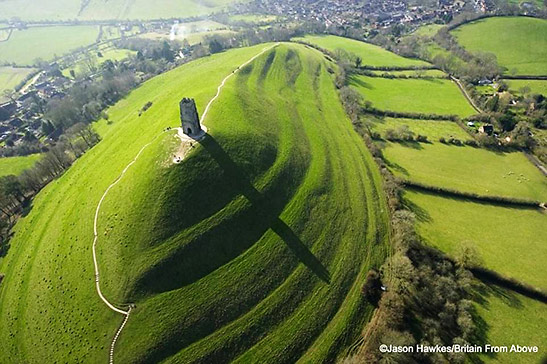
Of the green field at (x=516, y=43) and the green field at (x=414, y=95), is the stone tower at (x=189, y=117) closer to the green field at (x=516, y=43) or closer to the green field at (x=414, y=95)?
the green field at (x=414, y=95)

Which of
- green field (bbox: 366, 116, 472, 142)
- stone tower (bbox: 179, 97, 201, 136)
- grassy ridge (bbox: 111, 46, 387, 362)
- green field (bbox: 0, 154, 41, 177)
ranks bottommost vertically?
green field (bbox: 366, 116, 472, 142)

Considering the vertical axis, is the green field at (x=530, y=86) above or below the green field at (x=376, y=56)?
below

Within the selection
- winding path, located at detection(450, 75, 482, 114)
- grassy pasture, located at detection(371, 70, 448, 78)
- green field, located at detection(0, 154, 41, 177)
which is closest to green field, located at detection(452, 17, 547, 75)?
winding path, located at detection(450, 75, 482, 114)

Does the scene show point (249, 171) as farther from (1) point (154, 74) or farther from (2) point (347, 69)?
(1) point (154, 74)

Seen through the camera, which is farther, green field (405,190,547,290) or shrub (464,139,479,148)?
shrub (464,139,479,148)

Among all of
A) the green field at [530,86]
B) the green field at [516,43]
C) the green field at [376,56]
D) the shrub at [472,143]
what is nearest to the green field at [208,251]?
the shrub at [472,143]

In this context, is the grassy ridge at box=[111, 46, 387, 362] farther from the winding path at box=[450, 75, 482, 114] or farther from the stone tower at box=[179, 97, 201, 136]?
the winding path at box=[450, 75, 482, 114]

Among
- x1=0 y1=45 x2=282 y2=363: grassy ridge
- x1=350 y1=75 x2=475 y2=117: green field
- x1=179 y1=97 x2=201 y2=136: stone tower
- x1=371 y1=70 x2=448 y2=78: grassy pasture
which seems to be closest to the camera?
x1=0 y1=45 x2=282 y2=363: grassy ridge
